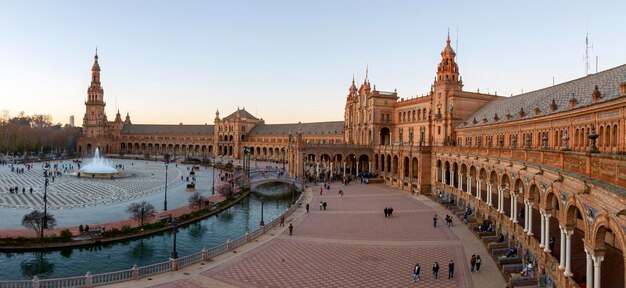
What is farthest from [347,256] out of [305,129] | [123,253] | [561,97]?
[305,129]

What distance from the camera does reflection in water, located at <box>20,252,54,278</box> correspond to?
25344 millimetres

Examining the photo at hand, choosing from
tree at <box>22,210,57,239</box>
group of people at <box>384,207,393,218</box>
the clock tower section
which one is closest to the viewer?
tree at <box>22,210,57,239</box>

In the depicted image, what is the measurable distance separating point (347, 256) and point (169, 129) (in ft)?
458

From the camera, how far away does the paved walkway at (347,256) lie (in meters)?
21.9

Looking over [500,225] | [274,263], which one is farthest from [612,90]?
[274,263]

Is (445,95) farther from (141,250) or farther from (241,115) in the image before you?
(241,115)

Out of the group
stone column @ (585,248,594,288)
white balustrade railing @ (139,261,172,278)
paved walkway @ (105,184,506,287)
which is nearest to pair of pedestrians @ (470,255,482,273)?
paved walkway @ (105,184,506,287)

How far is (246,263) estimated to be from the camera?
24625mm

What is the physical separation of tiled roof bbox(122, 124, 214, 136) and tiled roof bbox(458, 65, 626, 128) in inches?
4455

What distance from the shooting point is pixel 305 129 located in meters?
125

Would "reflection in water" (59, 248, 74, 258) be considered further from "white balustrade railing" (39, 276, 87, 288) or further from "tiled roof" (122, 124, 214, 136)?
"tiled roof" (122, 124, 214, 136)

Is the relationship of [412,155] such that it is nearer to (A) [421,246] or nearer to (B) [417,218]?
(B) [417,218]

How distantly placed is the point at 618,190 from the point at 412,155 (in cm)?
4808

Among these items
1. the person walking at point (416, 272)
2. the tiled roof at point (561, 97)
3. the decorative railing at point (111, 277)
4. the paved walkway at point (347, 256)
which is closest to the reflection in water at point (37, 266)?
the decorative railing at point (111, 277)
